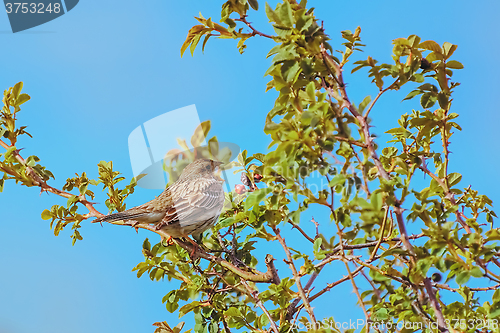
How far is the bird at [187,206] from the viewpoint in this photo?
3229 millimetres

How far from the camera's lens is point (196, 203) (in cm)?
384

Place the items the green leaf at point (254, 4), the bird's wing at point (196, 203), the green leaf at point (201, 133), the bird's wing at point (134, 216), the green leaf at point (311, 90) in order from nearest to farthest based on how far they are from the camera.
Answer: the green leaf at point (311, 90)
the green leaf at point (254, 4)
the bird's wing at point (134, 216)
the green leaf at point (201, 133)
the bird's wing at point (196, 203)

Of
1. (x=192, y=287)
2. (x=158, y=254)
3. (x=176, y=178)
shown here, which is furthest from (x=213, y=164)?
(x=192, y=287)

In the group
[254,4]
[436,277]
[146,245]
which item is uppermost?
[254,4]

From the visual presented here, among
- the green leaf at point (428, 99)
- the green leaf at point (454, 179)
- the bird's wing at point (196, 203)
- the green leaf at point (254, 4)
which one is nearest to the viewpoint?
the green leaf at point (254, 4)

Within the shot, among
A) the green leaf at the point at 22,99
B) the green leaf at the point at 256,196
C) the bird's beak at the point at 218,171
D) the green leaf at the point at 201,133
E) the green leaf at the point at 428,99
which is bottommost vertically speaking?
the green leaf at the point at 256,196

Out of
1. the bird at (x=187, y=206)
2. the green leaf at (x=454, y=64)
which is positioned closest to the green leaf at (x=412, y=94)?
the green leaf at (x=454, y=64)

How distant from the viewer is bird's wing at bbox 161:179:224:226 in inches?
131

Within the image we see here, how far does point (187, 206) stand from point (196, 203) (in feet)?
0.30

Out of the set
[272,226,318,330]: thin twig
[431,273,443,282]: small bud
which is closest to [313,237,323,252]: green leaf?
[272,226,318,330]: thin twig

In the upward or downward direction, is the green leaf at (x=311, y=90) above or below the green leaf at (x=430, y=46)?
below

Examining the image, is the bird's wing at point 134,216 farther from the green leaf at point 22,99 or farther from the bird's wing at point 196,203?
the green leaf at point 22,99

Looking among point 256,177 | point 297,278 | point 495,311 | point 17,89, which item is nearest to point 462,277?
point 495,311

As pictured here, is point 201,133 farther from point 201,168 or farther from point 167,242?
point 201,168
